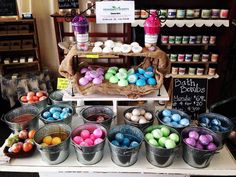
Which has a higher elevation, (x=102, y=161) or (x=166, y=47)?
(x=166, y=47)

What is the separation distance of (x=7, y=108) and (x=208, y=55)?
263 centimetres

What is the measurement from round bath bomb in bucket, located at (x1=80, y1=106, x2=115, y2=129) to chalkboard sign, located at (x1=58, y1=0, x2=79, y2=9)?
1.63 metres

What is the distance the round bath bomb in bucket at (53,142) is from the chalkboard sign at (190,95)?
2.87ft

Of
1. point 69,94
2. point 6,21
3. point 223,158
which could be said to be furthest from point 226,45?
point 6,21

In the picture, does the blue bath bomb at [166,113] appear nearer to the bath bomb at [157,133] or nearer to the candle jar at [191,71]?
the bath bomb at [157,133]

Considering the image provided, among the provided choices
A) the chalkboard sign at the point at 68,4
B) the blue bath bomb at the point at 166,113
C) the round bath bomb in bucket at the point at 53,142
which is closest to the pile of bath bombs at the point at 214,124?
the blue bath bomb at the point at 166,113

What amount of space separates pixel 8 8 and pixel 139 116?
2.20 meters

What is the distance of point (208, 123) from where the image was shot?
4.74 feet

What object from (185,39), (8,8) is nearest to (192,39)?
(185,39)

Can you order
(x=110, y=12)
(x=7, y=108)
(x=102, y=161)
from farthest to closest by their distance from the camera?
(x=7, y=108), (x=110, y=12), (x=102, y=161)

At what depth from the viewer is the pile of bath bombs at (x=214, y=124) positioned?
4.54 feet

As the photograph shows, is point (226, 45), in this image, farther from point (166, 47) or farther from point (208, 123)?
point (208, 123)

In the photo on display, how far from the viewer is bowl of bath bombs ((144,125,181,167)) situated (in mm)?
1170

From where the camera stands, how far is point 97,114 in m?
1.53
